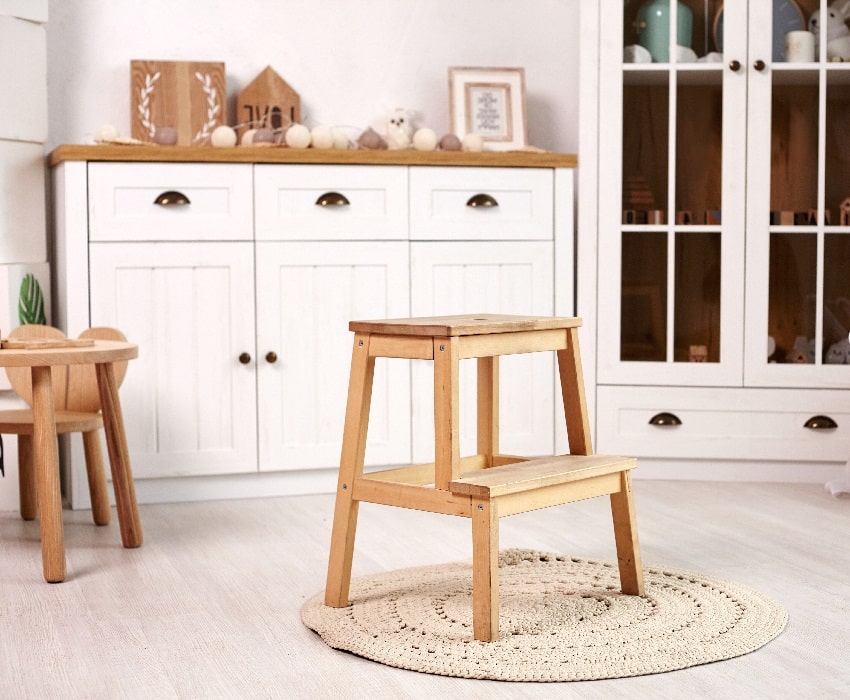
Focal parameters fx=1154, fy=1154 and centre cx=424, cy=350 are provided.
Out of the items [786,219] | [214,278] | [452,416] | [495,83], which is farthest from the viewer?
[495,83]

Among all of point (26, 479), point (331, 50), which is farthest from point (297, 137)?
point (26, 479)

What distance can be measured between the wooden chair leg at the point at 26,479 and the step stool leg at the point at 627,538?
1683 millimetres

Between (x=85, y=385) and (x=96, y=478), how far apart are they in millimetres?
247

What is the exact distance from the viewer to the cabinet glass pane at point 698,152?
356cm

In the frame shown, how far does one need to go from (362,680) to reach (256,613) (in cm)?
45

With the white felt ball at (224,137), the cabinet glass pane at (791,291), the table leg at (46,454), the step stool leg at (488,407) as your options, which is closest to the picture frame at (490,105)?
the white felt ball at (224,137)

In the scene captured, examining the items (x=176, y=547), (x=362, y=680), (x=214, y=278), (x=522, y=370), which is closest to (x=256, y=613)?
(x=362, y=680)

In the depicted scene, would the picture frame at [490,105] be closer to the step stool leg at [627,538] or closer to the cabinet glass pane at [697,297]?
the cabinet glass pane at [697,297]

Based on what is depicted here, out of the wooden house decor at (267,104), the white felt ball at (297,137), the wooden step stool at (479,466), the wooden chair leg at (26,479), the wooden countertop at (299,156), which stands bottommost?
the wooden chair leg at (26,479)

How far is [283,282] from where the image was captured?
3363mm

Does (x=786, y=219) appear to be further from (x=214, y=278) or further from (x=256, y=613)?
(x=256, y=613)

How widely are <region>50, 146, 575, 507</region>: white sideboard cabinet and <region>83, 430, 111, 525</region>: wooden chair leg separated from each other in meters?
0.22

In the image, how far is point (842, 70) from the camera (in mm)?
3512

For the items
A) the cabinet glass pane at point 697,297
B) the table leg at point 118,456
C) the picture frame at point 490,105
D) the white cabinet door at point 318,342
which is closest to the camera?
the table leg at point 118,456
